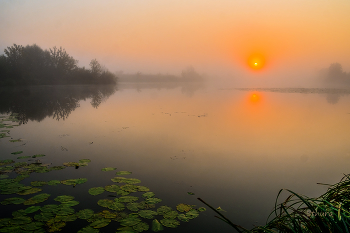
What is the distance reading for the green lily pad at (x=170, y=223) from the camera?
3059 mm

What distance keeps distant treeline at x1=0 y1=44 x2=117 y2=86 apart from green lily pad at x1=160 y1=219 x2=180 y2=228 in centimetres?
3789

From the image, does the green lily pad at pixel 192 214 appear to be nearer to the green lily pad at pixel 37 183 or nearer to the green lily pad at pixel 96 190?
the green lily pad at pixel 96 190

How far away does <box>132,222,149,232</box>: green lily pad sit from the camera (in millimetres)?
2932

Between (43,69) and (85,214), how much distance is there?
45668mm

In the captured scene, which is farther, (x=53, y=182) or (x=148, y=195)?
(x=53, y=182)

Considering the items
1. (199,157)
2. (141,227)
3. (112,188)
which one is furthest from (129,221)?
(199,157)

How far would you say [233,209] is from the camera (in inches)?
139

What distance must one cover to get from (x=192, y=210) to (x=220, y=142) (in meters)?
4.16

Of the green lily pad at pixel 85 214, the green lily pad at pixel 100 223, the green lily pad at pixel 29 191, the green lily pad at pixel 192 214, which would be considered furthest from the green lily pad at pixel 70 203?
the green lily pad at pixel 192 214

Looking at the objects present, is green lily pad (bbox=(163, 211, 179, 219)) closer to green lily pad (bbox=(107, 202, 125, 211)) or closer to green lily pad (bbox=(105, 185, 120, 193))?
green lily pad (bbox=(107, 202, 125, 211))

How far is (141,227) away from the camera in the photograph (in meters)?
2.97

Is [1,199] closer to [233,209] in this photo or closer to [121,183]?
[121,183]

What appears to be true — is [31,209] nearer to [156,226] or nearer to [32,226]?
[32,226]

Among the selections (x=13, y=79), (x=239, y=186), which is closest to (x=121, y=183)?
(x=239, y=186)
